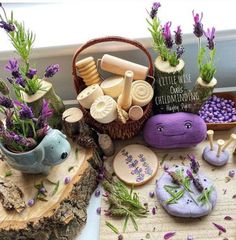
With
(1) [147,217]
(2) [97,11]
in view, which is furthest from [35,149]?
(2) [97,11]

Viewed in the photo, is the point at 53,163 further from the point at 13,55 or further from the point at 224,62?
the point at 224,62

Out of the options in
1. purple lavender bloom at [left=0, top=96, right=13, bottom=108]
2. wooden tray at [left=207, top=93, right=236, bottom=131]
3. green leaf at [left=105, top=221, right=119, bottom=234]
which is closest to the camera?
purple lavender bloom at [left=0, top=96, right=13, bottom=108]

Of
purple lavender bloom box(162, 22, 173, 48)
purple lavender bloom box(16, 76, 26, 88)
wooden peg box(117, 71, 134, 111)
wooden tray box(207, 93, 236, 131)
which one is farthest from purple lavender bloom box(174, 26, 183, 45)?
purple lavender bloom box(16, 76, 26, 88)

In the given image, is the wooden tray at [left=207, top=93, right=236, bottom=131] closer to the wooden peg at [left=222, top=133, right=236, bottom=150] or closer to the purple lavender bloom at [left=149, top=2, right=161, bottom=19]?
the wooden peg at [left=222, top=133, right=236, bottom=150]

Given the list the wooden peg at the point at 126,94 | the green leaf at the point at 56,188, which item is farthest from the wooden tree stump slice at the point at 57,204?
the wooden peg at the point at 126,94

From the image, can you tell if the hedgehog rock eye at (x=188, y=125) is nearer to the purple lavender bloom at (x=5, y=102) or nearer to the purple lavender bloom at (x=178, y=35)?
the purple lavender bloom at (x=178, y=35)
